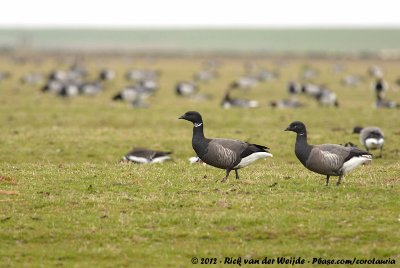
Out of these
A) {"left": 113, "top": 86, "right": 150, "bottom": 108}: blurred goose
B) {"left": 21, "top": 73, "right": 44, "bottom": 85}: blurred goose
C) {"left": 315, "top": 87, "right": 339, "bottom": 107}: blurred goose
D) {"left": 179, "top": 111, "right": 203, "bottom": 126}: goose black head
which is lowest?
{"left": 21, "top": 73, "right": 44, "bottom": 85}: blurred goose

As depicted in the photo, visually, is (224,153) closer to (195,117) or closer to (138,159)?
(195,117)

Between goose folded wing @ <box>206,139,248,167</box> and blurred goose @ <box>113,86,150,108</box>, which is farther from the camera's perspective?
blurred goose @ <box>113,86,150,108</box>

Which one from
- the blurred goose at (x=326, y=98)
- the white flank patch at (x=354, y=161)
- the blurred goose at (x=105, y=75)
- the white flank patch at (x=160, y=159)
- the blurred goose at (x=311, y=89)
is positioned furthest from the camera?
the blurred goose at (x=105, y=75)

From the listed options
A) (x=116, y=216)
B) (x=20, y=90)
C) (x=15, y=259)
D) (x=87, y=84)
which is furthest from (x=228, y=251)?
(x=20, y=90)

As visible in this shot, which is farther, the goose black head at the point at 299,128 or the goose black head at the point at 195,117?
the goose black head at the point at 195,117

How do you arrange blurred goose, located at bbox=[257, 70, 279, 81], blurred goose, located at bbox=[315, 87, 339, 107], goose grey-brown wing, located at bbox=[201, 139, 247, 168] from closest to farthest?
goose grey-brown wing, located at bbox=[201, 139, 247, 168] < blurred goose, located at bbox=[315, 87, 339, 107] < blurred goose, located at bbox=[257, 70, 279, 81]

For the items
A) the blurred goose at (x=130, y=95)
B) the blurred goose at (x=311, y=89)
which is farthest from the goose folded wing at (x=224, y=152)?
the blurred goose at (x=311, y=89)

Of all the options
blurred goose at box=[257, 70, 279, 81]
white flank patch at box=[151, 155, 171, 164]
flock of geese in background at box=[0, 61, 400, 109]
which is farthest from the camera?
blurred goose at box=[257, 70, 279, 81]

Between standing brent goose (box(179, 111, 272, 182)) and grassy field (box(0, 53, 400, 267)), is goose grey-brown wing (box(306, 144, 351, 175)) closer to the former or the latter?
grassy field (box(0, 53, 400, 267))

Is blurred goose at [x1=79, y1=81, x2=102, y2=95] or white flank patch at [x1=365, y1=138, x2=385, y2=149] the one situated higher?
white flank patch at [x1=365, y1=138, x2=385, y2=149]

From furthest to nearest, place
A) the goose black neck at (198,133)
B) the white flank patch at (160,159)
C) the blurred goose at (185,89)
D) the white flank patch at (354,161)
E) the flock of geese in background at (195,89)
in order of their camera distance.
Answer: the blurred goose at (185,89)
the flock of geese in background at (195,89)
the white flank patch at (160,159)
the goose black neck at (198,133)
the white flank patch at (354,161)

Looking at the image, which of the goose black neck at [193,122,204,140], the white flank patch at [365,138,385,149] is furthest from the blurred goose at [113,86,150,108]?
the goose black neck at [193,122,204,140]

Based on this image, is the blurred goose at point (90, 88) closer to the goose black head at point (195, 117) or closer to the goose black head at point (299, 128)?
the goose black head at point (195, 117)

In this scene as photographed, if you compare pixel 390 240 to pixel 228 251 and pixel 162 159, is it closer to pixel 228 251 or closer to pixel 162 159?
pixel 228 251
